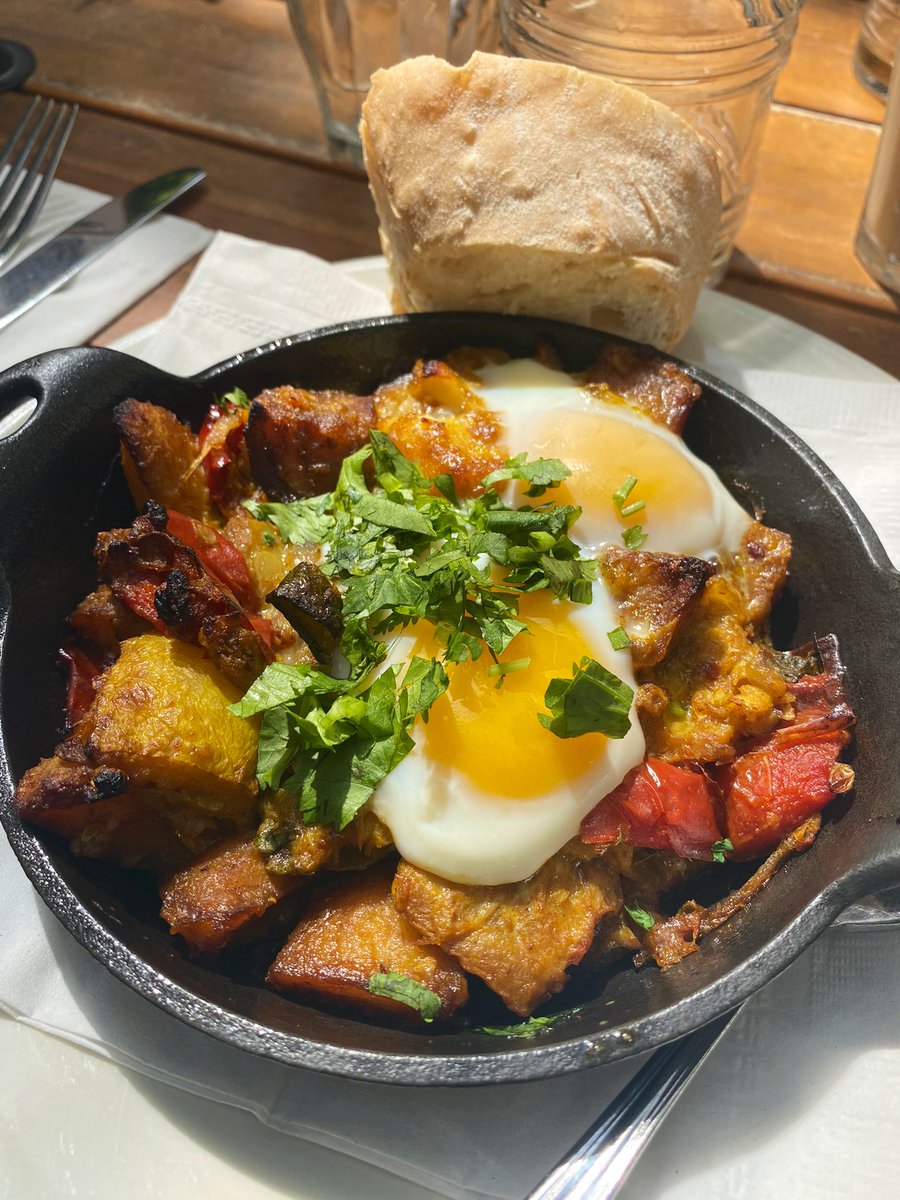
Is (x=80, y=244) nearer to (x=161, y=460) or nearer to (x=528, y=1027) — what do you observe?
(x=161, y=460)

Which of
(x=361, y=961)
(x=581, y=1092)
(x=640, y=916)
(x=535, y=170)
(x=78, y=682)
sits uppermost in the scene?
(x=535, y=170)

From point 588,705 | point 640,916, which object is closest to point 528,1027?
point 640,916

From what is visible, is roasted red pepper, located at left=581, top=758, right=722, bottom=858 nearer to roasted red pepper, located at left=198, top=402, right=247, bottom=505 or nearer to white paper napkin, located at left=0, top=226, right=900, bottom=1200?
white paper napkin, located at left=0, top=226, right=900, bottom=1200

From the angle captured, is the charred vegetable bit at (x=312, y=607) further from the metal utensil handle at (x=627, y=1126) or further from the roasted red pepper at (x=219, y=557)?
the metal utensil handle at (x=627, y=1126)

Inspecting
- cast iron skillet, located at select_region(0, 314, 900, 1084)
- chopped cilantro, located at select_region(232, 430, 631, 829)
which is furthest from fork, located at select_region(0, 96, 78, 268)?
chopped cilantro, located at select_region(232, 430, 631, 829)

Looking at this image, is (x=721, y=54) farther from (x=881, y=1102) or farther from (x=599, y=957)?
(x=881, y=1102)

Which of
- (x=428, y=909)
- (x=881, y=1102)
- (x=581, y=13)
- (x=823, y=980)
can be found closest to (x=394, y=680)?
(x=428, y=909)
